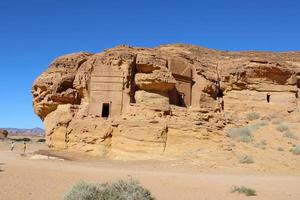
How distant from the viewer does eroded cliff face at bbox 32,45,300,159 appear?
71.6ft

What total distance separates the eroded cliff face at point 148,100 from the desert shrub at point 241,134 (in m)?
0.73

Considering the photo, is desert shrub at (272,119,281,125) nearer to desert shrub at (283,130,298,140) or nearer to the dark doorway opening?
desert shrub at (283,130,298,140)

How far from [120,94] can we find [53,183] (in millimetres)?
12341

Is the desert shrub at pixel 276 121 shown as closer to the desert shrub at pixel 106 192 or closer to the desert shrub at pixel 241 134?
the desert shrub at pixel 241 134

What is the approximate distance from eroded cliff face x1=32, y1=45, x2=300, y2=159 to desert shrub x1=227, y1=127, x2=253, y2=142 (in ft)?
2.40

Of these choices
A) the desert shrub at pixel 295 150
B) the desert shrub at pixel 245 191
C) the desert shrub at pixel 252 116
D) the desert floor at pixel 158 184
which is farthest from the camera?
the desert shrub at pixel 252 116

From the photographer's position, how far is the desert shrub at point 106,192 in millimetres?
8445

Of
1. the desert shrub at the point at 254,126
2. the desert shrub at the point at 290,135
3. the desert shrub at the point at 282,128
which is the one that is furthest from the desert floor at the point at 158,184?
the desert shrub at the point at 282,128

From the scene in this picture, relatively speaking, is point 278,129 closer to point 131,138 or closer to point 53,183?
point 131,138

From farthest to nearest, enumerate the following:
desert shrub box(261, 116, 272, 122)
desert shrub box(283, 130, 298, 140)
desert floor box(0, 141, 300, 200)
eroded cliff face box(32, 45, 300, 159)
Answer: desert shrub box(261, 116, 272, 122) < desert shrub box(283, 130, 298, 140) < eroded cliff face box(32, 45, 300, 159) < desert floor box(0, 141, 300, 200)

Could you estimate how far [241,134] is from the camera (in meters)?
25.1

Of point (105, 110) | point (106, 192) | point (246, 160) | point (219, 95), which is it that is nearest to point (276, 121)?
point (219, 95)

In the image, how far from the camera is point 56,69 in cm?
2620

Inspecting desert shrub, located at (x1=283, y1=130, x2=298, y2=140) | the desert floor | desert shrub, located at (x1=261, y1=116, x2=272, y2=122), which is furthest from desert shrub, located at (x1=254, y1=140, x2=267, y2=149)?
desert shrub, located at (x1=261, y1=116, x2=272, y2=122)
